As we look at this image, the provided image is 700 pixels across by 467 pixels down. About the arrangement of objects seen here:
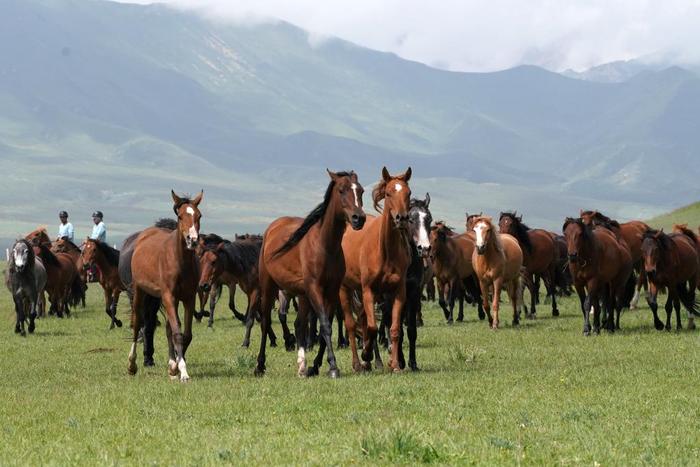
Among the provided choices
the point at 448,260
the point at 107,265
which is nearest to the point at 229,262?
the point at 107,265

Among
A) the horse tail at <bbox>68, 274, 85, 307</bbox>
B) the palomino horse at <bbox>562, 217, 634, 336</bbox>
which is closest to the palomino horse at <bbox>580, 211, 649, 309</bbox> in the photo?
the palomino horse at <bbox>562, 217, 634, 336</bbox>

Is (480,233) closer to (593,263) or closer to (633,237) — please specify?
(593,263)

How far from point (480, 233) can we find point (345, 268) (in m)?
10.4

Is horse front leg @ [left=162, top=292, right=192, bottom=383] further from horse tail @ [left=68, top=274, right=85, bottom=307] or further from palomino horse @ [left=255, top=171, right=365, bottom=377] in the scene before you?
horse tail @ [left=68, top=274, right=85, bottom=307]

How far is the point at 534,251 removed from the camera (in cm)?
3148

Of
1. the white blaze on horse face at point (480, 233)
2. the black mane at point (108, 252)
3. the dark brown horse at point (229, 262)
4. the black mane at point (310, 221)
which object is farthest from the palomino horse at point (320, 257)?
the black mane at point (108, 252)

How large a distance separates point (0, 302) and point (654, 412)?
33802 millimetres

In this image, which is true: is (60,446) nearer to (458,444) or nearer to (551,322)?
(458,444)

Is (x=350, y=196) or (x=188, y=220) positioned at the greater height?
(x=350, y=196)

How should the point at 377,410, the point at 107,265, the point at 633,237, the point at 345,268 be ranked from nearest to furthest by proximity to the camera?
the point at 377,410, the point at 345,268, the point at 107,265, the point at 633,237

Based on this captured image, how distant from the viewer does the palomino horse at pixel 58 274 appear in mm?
32656

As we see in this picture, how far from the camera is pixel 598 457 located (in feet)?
30.9

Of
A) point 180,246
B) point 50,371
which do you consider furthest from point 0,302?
point 180,246

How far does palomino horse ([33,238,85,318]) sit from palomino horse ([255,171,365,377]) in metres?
17.5
